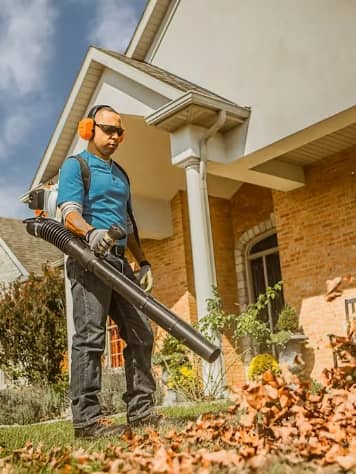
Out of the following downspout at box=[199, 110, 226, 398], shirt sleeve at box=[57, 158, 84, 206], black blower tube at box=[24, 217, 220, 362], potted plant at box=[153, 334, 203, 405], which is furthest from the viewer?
potted plant at box=[153, 334, 203, 405]

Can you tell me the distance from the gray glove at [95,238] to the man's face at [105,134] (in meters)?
0.77

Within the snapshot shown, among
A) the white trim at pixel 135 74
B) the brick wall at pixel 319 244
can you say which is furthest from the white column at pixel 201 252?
the brick wall at pixel 319 244

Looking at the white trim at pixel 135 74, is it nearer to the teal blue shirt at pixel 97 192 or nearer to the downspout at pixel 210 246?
the downspout at pixel 210 246

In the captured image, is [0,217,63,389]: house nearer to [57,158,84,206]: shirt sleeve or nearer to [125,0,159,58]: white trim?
[125,0,159,58]: white trim

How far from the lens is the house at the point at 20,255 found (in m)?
20.9

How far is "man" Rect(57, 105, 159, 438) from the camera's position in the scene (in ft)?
13.1

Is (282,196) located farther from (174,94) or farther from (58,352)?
(58,352)

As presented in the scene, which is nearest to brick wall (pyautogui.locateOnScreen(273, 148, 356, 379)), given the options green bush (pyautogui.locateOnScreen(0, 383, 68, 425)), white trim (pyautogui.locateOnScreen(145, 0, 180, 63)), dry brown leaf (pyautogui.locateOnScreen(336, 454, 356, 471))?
white trim (pyautogui.locateOnScreen(145, 0, 180, 63))

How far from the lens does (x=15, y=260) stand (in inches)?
830

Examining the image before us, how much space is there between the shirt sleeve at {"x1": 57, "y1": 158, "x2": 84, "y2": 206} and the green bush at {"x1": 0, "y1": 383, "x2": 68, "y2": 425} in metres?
6.99

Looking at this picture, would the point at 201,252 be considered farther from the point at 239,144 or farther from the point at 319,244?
the point at 319,244

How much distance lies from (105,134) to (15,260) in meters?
17.4

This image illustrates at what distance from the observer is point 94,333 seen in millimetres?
4039

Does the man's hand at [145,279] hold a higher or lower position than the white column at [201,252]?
lower
